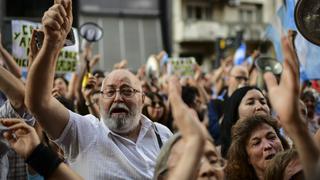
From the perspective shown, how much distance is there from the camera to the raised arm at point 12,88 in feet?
9.62

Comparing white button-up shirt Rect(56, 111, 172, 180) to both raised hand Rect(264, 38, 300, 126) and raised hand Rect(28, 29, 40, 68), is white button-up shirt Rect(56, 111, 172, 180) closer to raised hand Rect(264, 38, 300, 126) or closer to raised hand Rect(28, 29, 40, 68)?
raised hand Rect(28, 29, 40, 68)

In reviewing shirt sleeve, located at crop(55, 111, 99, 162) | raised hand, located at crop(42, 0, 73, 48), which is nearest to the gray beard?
shirt sleeve, located at crop(55, 111, 99, 162)

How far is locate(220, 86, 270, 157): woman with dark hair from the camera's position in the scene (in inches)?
165

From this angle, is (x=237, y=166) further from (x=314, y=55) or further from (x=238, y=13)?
(x=238, y=13)

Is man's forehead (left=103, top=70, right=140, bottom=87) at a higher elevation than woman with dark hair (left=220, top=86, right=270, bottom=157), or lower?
higher

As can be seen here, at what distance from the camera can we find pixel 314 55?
4.48 m

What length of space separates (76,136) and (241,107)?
1.61 metres

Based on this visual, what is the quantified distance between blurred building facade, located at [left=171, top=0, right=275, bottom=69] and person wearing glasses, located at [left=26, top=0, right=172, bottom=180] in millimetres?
27956

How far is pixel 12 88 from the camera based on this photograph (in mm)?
2979

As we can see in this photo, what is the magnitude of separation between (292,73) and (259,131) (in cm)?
122

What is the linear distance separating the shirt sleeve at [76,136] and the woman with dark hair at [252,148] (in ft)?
2.40

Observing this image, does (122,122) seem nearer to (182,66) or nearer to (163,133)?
(163,133)

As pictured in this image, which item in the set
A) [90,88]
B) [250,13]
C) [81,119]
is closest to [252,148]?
[81,119]

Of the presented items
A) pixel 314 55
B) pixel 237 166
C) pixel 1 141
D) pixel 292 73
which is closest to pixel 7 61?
pixel 1 141
